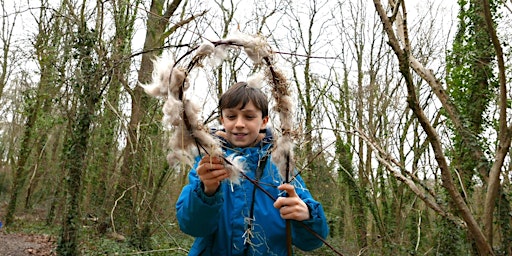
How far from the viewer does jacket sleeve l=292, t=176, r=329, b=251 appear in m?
2.03

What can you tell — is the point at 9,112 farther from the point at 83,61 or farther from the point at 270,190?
the point at 270,190

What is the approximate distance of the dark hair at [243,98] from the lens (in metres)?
2.00

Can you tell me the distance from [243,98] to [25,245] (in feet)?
36.0

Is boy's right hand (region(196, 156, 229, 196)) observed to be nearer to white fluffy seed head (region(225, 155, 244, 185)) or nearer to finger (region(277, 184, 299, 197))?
white fluffy seed head (region(225, 155, 244, 185))

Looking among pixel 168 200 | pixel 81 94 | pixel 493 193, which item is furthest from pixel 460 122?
pixel 168 200

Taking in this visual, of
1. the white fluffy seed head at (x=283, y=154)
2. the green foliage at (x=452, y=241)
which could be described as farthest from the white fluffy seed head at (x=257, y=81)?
the green foliage at (x=452, y=241)

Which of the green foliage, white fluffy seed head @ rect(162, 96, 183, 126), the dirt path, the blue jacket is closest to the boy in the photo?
the blue jacket

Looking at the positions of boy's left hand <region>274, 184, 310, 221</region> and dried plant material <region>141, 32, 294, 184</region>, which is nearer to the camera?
dried plant material <region>141, 32, 294, 184</region>

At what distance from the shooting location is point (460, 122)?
572 cm

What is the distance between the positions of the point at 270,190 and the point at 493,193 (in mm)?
3624

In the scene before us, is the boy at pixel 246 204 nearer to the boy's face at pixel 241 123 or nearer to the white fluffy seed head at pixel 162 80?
the boy's face at pixel 241 123

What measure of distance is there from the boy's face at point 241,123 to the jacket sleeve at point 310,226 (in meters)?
0.31

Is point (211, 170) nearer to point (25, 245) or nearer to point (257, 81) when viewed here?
point (257, 81)

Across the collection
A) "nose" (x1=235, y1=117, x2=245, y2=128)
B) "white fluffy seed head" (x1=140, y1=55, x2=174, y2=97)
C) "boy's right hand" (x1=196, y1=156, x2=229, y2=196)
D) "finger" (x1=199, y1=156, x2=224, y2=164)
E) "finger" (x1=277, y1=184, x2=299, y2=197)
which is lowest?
"finger" (x1=277, y1=184, x2=299, y2=197)
